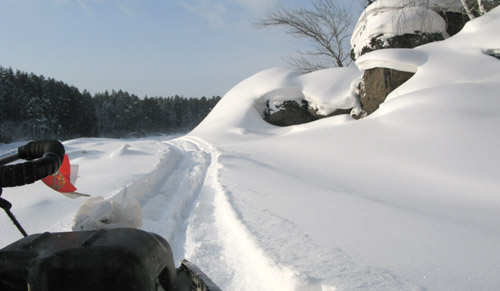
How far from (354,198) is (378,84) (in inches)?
283

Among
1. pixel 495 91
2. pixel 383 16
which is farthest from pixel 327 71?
pixel 495 91

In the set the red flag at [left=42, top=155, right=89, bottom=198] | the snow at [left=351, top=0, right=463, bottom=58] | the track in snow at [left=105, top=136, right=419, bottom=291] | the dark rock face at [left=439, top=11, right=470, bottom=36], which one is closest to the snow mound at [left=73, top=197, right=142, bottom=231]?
the red flag at [left=42, top=155, right=89, bottom=198]

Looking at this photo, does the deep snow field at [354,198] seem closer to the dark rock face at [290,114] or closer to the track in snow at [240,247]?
the track in snow at [240,247]

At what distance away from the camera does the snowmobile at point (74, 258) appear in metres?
0.95

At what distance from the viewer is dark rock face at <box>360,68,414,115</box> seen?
9.06m

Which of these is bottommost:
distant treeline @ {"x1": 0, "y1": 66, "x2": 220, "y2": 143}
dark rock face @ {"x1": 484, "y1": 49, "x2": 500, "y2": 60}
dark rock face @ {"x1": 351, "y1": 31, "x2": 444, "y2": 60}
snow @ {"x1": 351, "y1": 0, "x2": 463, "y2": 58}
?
distant treeline @ {"x1": 0, "y1": 66, "x2": 220, "y2": 143}

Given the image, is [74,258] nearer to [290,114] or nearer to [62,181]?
[62,181]

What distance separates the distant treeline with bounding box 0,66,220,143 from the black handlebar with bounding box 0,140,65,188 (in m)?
43.9

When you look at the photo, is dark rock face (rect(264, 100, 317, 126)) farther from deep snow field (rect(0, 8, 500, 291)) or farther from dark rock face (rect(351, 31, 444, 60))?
deep snow field (rect(0, 8, 500, 291))

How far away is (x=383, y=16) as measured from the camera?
37.6 feet

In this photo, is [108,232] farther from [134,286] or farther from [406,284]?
[406,284]

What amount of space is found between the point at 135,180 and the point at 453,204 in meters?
4.60

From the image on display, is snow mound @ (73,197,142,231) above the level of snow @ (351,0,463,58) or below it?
below

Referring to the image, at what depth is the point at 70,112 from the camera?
1848 inches
